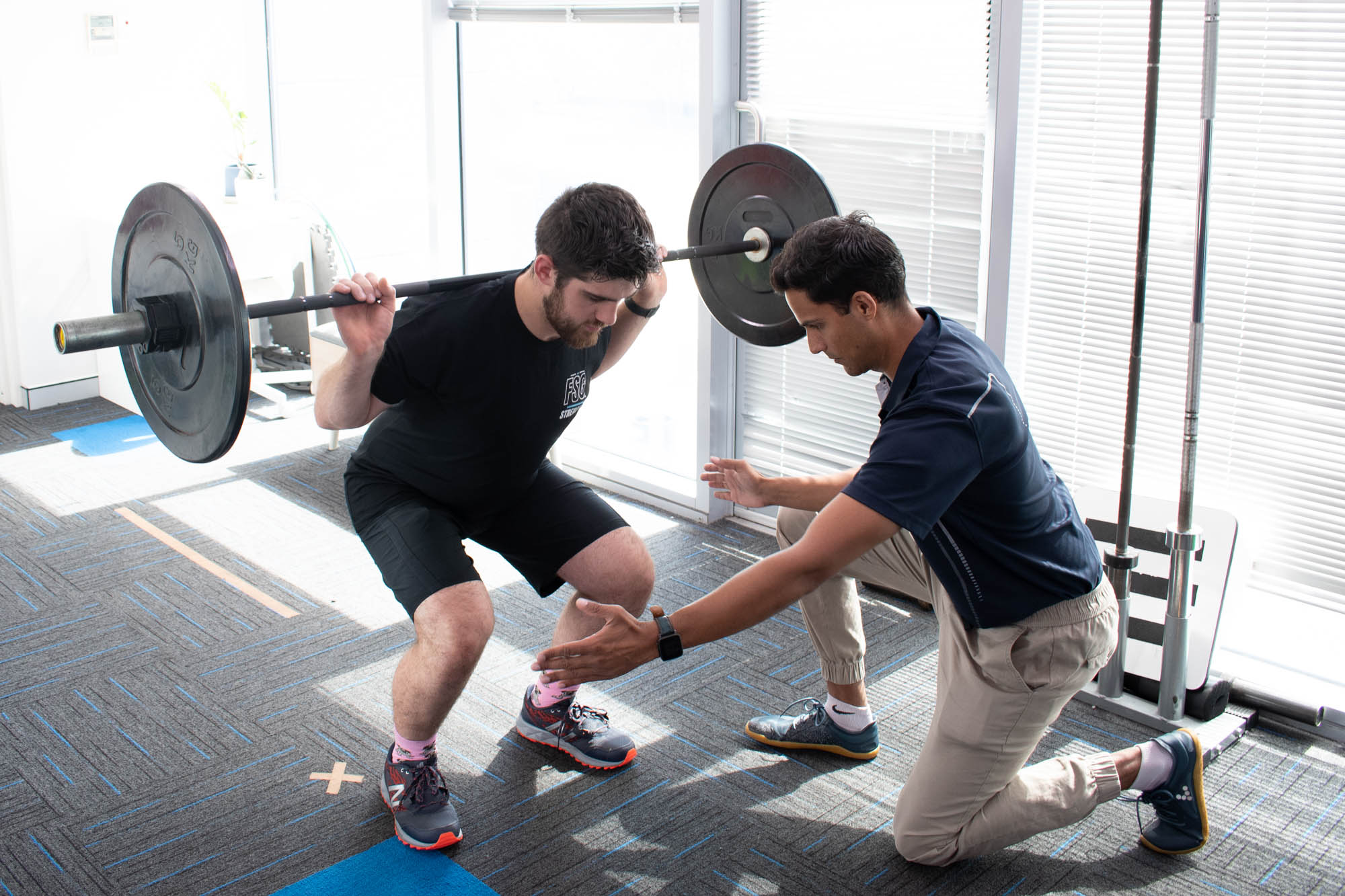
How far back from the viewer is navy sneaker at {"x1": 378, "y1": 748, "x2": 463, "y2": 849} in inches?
86.7

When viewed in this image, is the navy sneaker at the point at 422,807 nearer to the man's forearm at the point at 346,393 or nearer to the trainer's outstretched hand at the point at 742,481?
the man's forearm at the point at 346,393

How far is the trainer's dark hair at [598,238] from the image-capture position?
2.10 metres

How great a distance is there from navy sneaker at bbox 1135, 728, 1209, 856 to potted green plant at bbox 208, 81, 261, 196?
4.41 m

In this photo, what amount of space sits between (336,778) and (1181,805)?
5.28ft

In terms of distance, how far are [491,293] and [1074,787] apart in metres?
1.39

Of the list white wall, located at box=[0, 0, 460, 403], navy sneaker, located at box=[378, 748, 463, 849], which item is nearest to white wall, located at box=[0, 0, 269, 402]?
white wall, located at box=[0, 0, 460, 403]

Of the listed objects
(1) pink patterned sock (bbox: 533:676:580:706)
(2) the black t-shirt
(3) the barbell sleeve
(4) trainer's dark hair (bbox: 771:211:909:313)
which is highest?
(4) trainer's dark hair (bbox: 771:211:909:313)

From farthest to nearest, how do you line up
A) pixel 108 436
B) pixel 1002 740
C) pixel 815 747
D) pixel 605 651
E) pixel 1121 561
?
pixel 108 436 < pixel 1121 561 < pixel 815 747 < pixel 1002 740 < pixel 605 651

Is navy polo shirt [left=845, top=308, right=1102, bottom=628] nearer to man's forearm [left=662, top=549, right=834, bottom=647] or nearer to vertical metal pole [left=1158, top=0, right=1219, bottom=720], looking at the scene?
man's forearm [left=662, top=549, right=834, bottom=647]

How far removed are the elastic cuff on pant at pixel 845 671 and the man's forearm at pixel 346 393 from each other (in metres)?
1.06

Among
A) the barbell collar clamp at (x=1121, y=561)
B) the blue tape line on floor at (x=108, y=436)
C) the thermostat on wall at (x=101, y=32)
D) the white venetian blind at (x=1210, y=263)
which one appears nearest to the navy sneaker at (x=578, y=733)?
the barbell collar clamp at (x=1121, y=561)

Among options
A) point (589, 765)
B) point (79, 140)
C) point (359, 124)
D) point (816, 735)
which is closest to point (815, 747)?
point (816, 735)

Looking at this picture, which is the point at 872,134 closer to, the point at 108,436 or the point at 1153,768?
the point at 1153,768

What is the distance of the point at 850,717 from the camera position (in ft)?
8.18
